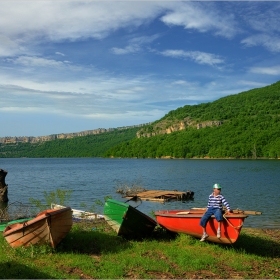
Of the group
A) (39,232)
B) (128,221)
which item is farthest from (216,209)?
(39,232)

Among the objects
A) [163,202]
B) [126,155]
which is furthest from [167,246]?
[126,155]

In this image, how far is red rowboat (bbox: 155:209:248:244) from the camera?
9930mm

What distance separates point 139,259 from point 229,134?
136628mm

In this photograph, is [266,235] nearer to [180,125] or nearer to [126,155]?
[126,155]

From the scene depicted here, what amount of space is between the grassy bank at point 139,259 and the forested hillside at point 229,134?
10654 centimetres

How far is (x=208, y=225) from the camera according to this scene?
10.4 meters

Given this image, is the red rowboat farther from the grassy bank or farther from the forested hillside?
the forested hillside

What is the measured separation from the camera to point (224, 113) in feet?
560

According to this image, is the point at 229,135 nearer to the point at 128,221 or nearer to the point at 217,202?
the point at 128,221

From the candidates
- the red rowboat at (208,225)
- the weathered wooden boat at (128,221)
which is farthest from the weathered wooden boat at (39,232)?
the red rowboat at (208,225)

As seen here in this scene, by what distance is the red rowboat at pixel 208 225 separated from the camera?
9.93m

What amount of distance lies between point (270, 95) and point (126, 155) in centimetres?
7738

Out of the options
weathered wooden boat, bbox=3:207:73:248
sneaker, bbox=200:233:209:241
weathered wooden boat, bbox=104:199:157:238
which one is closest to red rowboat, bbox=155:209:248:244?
sneaker, bbox=200:233:209:241

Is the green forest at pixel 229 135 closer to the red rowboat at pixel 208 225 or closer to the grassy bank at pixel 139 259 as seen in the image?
the red rowboat at pixel 208 225
